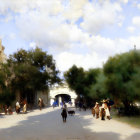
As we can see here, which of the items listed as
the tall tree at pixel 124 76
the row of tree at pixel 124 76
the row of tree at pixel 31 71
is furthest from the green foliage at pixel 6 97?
the row of tree at pixel 31 71

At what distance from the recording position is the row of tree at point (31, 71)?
115ft

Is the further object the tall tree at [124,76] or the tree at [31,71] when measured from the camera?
the tree at [31,71]

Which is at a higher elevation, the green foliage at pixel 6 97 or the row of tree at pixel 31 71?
the row of tree at pixel 31 71

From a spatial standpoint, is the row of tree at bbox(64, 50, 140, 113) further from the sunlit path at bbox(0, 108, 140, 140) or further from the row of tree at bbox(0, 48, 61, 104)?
the row of tree at bbox(0, 48, 61, 104)

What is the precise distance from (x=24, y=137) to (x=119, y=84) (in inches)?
426

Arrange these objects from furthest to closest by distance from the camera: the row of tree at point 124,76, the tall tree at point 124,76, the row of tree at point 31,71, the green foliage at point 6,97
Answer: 1. the row of tree at point 31,71
2. the tall tree at point 124,76
3. the row of tree at point 124,76
4. the green foliage at point 6,97

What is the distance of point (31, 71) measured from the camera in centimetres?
3594

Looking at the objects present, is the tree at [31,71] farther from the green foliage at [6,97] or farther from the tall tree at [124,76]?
the green foliage at [6,97]

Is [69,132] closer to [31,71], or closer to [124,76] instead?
[124,76]

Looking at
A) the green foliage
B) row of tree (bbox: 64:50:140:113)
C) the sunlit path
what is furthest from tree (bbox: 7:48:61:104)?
the green foliage

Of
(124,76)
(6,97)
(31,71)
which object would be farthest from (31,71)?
(6,97)

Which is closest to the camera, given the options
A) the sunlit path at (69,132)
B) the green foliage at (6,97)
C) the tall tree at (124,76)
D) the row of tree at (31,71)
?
the green foliage at (6,97)

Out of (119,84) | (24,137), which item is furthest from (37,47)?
(24,137)

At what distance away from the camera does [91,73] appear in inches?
1549
